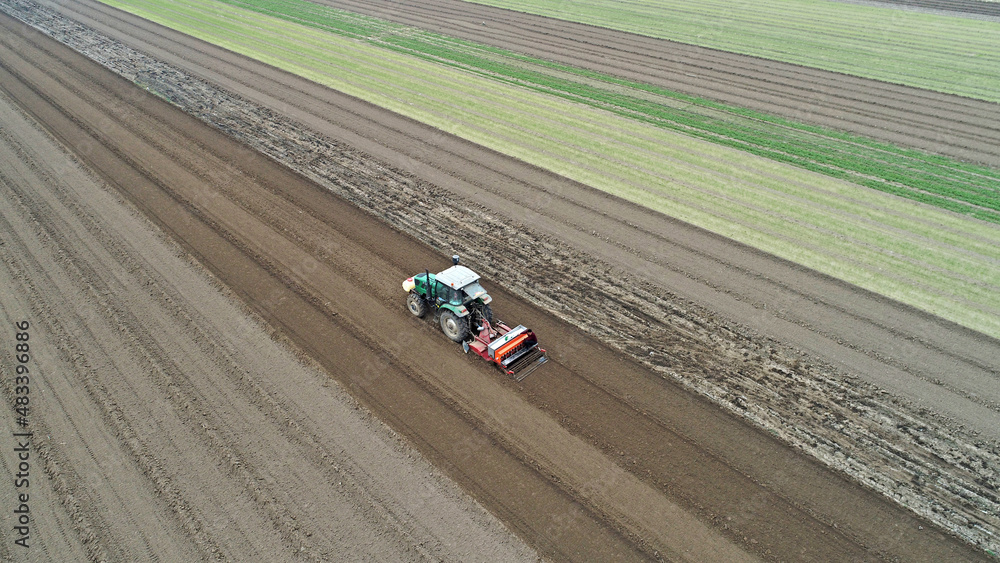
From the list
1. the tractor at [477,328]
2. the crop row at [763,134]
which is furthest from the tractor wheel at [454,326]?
the crop row at [763,134]

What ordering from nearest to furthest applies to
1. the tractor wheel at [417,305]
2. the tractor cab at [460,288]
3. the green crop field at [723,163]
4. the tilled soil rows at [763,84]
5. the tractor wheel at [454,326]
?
the tractor cab at [460,288], the tractor wheel at [454,326], the tractor wheel at [417,305], the green crop field at [723,163], the tilled soil rows at [763,84]

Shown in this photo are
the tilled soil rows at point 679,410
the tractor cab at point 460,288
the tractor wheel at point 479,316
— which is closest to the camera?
the tilled soil rows at point 679,410

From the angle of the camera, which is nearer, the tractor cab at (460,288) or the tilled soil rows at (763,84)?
the tractor cab at (460,288)

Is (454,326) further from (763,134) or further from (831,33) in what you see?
(831,33)

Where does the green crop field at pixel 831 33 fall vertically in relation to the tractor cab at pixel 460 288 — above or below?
above

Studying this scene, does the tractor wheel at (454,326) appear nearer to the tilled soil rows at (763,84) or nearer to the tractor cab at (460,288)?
the tractor cab at (460,288)

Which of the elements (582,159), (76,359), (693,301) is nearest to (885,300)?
(693,301)

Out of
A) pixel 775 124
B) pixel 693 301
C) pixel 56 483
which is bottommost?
pixel 56 483

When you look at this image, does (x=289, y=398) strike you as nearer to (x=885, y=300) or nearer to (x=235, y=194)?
(x=235, y=194)
